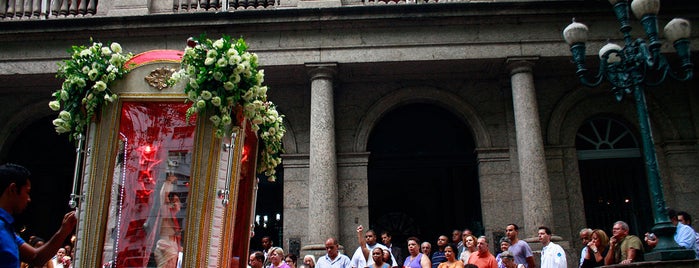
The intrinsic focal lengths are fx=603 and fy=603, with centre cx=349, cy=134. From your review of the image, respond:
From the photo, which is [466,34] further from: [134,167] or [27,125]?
[27,125]

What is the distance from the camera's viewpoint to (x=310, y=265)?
1041 centimetres

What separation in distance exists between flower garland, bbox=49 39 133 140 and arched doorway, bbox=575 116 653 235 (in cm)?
1244

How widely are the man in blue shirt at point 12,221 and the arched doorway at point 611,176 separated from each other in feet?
43.5

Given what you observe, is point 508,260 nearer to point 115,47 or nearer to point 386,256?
point 386,256

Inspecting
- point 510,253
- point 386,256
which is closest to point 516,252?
point 510,253

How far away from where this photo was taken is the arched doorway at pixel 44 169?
51.7 feet

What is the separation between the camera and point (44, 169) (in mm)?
15891

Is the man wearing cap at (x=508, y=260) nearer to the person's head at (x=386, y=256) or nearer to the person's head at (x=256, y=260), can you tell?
the person's head at (x=386, y=256)

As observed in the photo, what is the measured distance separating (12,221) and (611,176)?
14265 millimetres

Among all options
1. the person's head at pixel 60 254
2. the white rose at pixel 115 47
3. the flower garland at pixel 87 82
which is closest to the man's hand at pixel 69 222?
the flower garland at pixel 87 82

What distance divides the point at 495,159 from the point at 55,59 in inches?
413

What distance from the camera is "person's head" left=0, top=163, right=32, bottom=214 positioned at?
136 inches


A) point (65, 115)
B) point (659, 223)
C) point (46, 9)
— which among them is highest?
point (46, 9)

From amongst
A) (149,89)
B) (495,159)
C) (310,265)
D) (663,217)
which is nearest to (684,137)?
(495,159)
